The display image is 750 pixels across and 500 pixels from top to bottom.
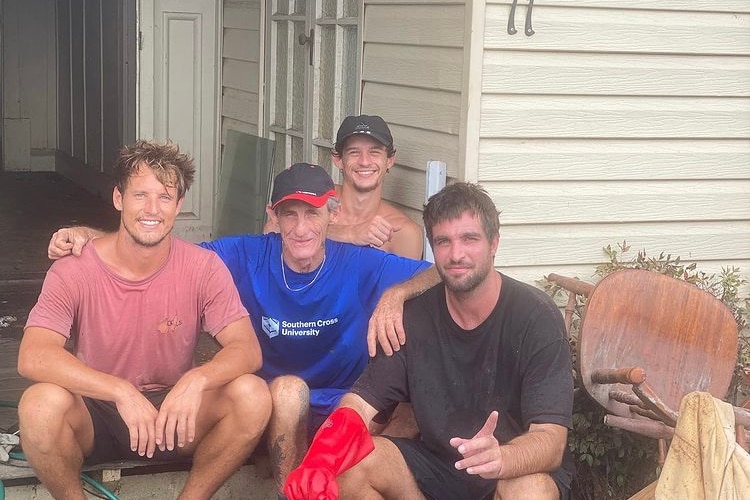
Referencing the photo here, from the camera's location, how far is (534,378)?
311 centimetres

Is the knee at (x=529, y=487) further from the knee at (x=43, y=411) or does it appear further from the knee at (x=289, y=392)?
the knee at (x=43, y=411)

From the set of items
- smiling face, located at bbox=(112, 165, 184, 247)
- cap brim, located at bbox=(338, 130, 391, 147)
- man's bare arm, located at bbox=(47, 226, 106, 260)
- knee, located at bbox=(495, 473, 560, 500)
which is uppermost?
cap brim, located at bbox=(338, 130, 391, 147)

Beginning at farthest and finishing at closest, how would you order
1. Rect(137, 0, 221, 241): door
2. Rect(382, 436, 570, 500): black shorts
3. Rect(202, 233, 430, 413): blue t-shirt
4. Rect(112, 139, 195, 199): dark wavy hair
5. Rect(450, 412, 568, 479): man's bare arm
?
Rect(137, 0, 221, 241): door, Rect(202, 233, 430, 413): blue t-shirt, Rect(112, 139, 195, 199): dark wavy hair, Rect(382, 436, 570, 500): black shorts, Rect(450, 412, 568, 479): man's bare arm

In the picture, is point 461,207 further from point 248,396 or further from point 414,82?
point 414,82

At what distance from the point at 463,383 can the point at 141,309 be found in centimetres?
105

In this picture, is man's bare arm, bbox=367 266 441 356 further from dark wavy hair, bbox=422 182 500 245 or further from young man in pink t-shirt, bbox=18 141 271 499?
young man in pink t-shirt, bbox=18 141 271 499

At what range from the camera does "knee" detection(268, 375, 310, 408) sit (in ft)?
11.2

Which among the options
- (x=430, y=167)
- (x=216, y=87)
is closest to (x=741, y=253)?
(x=430, y=167)

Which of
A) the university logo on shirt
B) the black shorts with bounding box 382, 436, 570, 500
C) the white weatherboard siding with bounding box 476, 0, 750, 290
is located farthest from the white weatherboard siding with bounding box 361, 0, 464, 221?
the black shorts with bounding box 382, 436, 570, 500

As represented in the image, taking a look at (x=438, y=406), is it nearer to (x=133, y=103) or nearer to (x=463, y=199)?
(x=463, y=199)

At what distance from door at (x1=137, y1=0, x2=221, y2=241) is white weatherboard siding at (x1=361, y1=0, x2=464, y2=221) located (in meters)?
2.14

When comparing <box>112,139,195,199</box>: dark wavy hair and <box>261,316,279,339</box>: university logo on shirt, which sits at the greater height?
<box>112,139,195,199</box>: dark wavy hair

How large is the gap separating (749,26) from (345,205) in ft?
6.04

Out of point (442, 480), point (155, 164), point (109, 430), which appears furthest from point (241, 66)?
point (442, 480)
